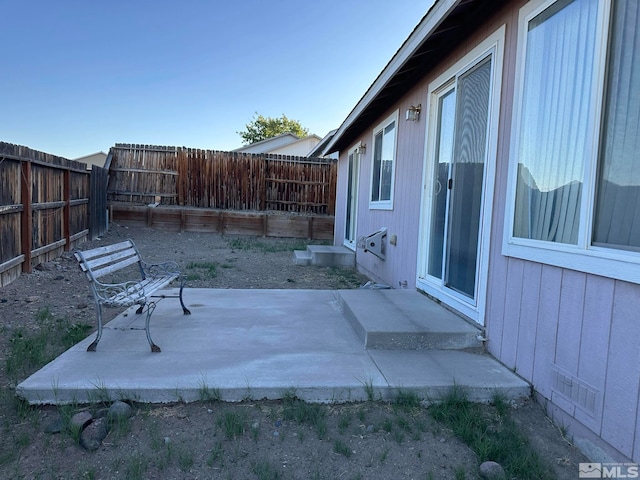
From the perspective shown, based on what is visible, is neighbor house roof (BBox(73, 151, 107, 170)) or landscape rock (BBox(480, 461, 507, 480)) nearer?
landscape rock (BBox(480, 461, 507, 480))

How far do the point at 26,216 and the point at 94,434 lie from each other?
4.68 m

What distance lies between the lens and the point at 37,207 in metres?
5.88

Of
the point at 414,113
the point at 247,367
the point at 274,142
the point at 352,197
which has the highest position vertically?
the point at 274,142

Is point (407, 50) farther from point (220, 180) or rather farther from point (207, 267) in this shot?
point (220, 180)

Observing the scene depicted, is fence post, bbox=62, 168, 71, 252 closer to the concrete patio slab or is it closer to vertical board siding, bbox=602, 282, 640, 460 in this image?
the concrete patio slab

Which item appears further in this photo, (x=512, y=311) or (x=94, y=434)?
(x=512, y=311)

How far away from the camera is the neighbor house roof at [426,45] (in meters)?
3.11

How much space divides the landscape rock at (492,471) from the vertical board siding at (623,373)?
530 mm

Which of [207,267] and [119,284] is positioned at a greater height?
[119,284]

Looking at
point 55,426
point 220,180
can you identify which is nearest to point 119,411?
point 55,426

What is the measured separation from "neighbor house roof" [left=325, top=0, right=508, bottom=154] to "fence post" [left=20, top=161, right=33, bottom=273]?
192 inches

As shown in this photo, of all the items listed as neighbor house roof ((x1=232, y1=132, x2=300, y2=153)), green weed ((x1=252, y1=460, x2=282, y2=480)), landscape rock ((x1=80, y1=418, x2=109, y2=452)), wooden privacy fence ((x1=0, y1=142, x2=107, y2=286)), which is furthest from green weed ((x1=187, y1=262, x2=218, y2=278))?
neighbor house roof ((x1=232, y1=132, x2=300, y2=153))

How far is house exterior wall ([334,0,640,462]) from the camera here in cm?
173

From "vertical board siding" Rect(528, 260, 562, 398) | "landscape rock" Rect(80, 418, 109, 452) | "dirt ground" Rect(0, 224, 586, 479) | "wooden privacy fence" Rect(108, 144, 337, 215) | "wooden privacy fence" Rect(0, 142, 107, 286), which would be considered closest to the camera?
"dirt ground" Rect(0, 224, 586, 479)
